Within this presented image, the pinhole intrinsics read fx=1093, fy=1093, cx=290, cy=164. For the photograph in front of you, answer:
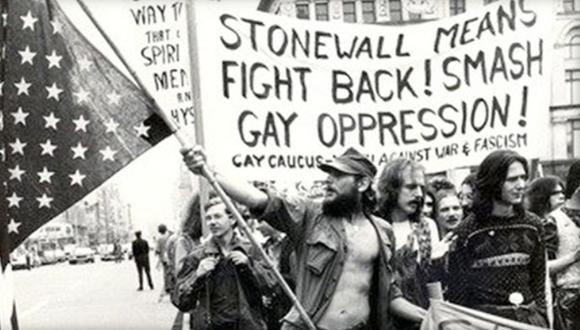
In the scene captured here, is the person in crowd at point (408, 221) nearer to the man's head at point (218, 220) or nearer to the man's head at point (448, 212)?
the man's head at point (218, 220)

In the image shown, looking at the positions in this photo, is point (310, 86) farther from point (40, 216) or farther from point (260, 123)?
point (40, 216)

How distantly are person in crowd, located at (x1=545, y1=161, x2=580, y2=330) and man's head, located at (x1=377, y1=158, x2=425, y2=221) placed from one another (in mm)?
1273

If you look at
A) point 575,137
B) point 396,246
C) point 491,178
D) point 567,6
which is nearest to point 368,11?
point 567,6

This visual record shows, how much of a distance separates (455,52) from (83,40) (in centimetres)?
211

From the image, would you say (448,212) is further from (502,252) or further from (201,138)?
(201,138)

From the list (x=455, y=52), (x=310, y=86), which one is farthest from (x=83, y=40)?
(x=455, y=52)

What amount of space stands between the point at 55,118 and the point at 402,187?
1921mm

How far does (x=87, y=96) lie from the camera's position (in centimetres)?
539

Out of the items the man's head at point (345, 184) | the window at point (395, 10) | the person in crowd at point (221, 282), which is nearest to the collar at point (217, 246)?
the person in crowd at point (221, 282)

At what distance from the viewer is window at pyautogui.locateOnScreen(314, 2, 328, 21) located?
55000 millimetres

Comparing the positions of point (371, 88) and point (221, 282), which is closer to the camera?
point (371, 88)

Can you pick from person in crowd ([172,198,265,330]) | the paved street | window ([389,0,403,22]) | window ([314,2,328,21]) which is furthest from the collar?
window ([314,2,328,21])

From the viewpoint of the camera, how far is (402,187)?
6000mm

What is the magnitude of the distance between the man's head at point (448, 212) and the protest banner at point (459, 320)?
230cm
